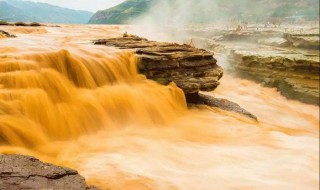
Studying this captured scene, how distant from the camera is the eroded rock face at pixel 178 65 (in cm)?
1012

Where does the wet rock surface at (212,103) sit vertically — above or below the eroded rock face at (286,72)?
below

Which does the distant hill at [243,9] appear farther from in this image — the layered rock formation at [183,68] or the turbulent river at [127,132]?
the turbulent river at [127,132]

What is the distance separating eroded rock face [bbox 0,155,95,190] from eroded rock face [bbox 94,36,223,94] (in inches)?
225

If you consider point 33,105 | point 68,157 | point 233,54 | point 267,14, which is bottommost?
point 68,157

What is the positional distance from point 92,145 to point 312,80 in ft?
43.0

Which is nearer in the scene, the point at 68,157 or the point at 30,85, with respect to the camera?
the point at 68,157

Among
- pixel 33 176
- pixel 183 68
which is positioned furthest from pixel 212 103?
pixel 33 176

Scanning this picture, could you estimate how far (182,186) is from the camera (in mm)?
4957

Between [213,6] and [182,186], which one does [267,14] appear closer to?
[213,6]

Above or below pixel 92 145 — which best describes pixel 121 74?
above

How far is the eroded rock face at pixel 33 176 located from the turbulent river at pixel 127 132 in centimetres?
48

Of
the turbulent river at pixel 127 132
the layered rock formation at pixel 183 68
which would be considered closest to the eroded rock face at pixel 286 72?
the turbulent river at pixel 127 132

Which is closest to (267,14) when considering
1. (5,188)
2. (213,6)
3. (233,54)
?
(213,6)

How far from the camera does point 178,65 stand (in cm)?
1038
